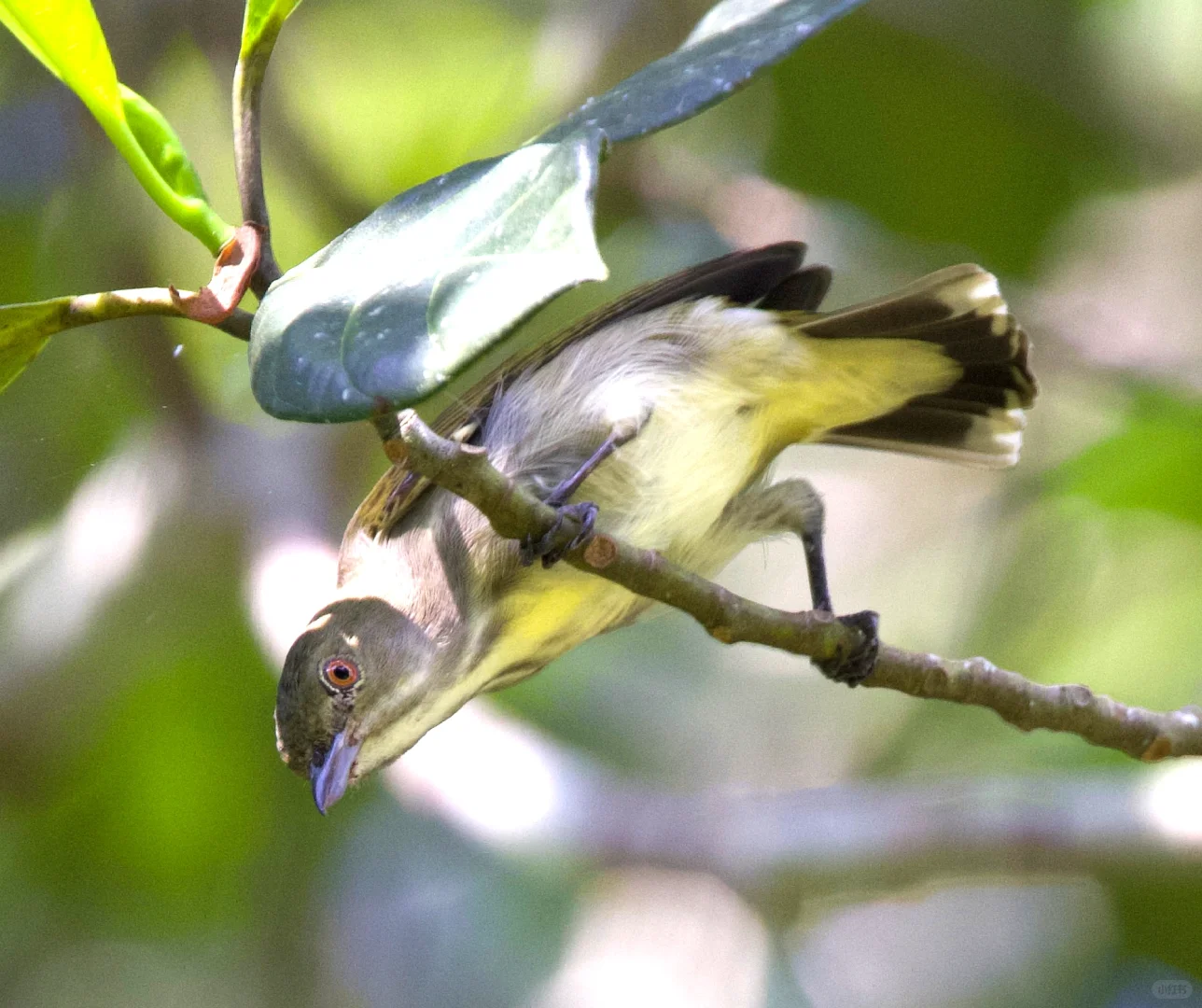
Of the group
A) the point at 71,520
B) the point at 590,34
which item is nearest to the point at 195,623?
the point at 71,520

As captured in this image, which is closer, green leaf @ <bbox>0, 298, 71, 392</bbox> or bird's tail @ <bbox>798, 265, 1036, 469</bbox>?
green leaf @ <bbox>0, 298, 71, 392</bbox>

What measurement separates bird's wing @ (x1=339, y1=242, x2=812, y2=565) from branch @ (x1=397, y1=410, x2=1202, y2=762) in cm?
82

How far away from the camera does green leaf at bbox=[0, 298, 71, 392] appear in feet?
5.47

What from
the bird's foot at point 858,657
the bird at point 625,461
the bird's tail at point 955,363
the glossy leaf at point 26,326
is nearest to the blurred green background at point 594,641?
the bird's tail at point 955,363

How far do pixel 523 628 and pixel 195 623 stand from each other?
7.39 ft

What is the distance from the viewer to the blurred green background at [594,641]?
4.18 metres

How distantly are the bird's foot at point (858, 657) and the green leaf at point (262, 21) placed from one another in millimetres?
1545

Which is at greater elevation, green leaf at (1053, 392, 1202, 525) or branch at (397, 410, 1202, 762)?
branch at (397, 410, 1202, 762)

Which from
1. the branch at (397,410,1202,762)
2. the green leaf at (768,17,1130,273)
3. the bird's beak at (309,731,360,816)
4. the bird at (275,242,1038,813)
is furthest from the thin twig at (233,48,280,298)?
the green leaf at (768,17,1130,273)

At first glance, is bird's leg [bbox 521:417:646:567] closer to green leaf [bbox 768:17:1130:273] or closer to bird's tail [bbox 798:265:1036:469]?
bird's tail [bbox 798:265:1036:469]

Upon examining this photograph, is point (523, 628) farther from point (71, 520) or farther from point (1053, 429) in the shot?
point (1053, 429)

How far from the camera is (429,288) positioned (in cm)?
136

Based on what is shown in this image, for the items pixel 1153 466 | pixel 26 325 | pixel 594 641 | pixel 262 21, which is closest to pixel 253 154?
pixel 262 21

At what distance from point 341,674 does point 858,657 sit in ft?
3.49
